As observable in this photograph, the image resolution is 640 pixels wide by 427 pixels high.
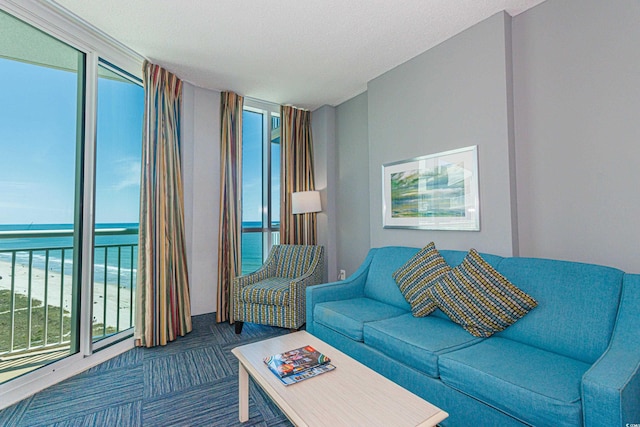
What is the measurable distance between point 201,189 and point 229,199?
341 mm

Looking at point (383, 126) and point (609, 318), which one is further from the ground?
point (383, 126)

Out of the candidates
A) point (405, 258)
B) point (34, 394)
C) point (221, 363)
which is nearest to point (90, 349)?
point (34, 394)

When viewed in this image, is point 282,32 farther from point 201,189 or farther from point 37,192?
point 37,192

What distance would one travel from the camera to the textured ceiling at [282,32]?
7.16ft

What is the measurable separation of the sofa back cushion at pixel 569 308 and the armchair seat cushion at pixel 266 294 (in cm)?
184

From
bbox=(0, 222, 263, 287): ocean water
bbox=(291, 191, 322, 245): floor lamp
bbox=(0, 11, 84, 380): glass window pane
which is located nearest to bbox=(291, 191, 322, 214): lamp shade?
bbox=(291, 191, 322, 245): floor lamp

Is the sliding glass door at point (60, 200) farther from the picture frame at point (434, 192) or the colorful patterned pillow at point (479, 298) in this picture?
the colorful patterned pillow at point (479, 298)

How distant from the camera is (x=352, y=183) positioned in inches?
157

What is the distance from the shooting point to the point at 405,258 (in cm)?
266

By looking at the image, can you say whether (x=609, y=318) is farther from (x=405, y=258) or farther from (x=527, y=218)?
(x=405, y=258)

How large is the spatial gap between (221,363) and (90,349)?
1062 millimetres

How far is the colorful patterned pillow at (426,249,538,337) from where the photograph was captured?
1.77m

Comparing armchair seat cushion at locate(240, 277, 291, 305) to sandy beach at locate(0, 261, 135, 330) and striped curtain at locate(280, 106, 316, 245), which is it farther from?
sandy beach at locate(0, 261, 135, 330)

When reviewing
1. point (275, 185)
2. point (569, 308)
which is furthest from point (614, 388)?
point (275, 185)
